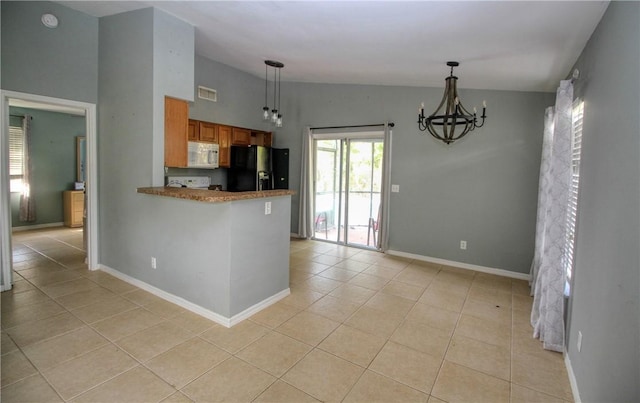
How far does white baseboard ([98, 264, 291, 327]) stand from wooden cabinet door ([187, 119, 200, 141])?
82.2 inches

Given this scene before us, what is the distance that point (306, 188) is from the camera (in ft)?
19.6

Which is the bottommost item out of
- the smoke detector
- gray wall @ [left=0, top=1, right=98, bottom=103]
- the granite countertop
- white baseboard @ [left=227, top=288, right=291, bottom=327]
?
white baseboard @ [left=227, top=288, right=291, bottom=327]

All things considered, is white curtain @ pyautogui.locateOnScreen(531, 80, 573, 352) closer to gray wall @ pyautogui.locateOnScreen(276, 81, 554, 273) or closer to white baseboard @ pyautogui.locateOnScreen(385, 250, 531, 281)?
gray wall @ pyautogui.locateOnScreen(276, 81, 554, 273)

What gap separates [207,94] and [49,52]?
6.31 feet

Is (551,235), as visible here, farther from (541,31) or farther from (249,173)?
(249,173)

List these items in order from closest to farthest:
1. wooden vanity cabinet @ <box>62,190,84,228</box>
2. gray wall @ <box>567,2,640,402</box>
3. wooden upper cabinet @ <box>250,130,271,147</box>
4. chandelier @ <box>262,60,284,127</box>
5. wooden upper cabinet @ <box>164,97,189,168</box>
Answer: gray wall @ <box>567,2,640,402</box> < wooden upper cabinet @ <box>164,97,189,168</box> < chandelier @ <box>262,60,284,127</box> < wooden upper cabinet @ <box>250,130,271,147</box> < wooden vanity cabinet @ <box>62,190,84,228</box>

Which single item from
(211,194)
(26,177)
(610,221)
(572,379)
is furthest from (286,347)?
(26,177)

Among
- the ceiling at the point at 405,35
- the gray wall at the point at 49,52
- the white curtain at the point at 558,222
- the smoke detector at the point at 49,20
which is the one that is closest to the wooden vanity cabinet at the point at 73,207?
the gray wall at the point at 49,52

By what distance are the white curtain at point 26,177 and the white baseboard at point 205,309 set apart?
4032 mm

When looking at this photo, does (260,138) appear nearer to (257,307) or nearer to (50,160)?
(257,307)

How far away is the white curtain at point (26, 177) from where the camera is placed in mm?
6062

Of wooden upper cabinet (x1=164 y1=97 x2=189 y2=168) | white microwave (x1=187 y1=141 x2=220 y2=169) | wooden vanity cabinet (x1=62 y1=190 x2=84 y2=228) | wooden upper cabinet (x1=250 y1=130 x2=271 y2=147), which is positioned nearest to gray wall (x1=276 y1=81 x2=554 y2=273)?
wooden upper cabinet (x1=250 y1=130 x2=271 y2=147)

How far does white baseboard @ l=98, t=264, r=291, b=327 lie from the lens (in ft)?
9.29

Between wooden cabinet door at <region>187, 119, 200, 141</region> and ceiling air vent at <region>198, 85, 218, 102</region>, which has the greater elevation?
ceiling air vent at <region>198, 85, 218, 102</region>
